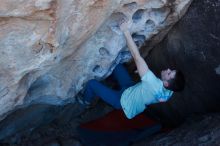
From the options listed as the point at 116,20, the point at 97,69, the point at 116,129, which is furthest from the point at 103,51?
the point at 116,129

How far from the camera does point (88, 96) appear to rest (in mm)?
3404

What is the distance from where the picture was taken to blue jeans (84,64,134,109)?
3232mm

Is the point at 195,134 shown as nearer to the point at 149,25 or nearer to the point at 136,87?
the point at 136,87

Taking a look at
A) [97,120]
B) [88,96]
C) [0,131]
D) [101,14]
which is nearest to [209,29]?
[101,14]

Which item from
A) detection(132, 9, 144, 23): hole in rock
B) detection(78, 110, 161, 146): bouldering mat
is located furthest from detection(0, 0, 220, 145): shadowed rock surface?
detection(78, 110, 161, 146): bouldering mat

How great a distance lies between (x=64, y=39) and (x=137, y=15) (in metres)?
0.62

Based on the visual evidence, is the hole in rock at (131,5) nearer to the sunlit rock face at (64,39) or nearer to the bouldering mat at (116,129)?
the sunlit rock face at (64,39)

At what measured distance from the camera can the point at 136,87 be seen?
3.06 metres

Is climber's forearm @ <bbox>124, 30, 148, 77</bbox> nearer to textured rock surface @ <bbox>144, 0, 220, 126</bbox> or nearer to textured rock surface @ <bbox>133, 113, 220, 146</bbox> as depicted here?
textured rock surface @ <bbox>144, 0, 220, 126</bbox>

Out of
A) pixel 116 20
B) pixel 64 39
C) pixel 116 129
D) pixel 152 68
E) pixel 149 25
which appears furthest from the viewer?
pixel 116 129

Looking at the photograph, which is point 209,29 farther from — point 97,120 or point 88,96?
point 97,120

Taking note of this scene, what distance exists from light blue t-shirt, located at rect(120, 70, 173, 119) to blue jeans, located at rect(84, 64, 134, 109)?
0.34ft

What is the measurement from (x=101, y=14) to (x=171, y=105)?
161 centimetres

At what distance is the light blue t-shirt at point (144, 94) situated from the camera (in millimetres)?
2914
